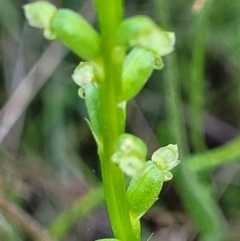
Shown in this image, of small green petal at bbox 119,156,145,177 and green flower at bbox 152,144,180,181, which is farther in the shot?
green flower at bbox 152,144,180,181

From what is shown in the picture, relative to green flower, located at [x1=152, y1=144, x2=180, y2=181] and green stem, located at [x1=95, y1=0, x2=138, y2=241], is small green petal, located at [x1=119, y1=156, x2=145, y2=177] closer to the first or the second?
green stem, located at [x1=95, y1=0, x2=138, y2=241]

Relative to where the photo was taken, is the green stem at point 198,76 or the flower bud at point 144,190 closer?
the flower bud at point 144,190

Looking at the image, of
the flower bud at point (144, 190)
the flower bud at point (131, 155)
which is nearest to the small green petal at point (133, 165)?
the flower bud at point (131, 155)

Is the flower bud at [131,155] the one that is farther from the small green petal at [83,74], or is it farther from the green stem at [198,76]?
the green stem at [198,76]

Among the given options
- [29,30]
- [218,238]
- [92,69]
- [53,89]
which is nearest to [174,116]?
[218,238]

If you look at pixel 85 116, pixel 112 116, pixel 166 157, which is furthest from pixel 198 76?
pixel 112 116

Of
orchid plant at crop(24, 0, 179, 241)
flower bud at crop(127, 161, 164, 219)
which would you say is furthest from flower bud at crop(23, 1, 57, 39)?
flower bud at crop(127, 161, 164, 219)
